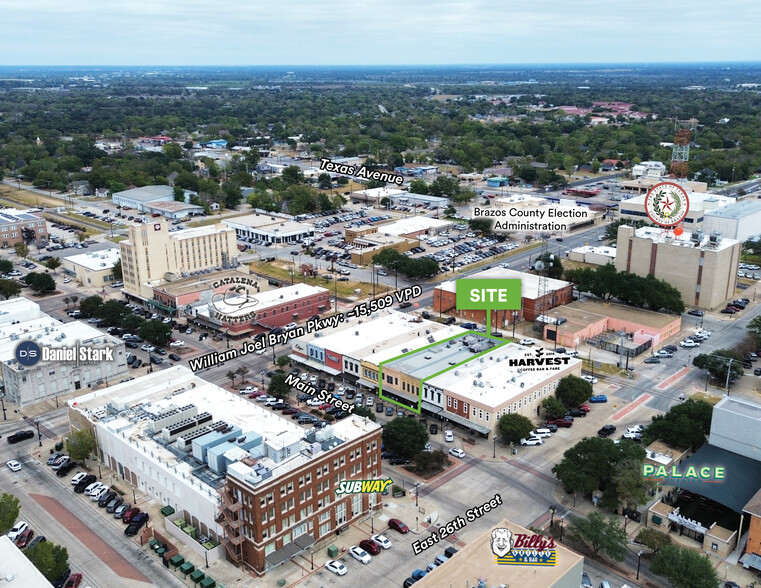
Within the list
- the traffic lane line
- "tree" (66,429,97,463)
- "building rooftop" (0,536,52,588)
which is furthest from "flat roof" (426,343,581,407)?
"building rooftop" (0,536,52,588)

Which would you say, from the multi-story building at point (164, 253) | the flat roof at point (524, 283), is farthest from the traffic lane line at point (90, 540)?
the flat roof at point (524, 283)

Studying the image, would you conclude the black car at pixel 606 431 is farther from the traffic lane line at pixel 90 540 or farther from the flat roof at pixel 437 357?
the traffic lane line at pixel 90 540

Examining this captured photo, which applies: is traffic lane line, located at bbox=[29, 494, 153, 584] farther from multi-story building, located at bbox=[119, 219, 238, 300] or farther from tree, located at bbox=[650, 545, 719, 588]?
multi-story building, located at bbox=[119, 219, 238, 300]

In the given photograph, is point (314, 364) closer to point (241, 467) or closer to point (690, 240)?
point (241, 467)

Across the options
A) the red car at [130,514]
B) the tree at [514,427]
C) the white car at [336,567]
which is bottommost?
the white car at [336,567]

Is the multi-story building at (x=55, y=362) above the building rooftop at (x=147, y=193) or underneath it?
underneath

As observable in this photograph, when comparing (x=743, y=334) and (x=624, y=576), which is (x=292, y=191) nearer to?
(x=743, y=334)

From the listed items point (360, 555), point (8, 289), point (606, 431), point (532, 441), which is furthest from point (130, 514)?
point (8, 289)
